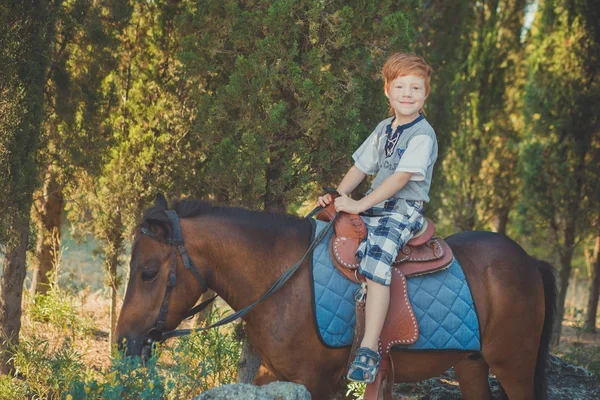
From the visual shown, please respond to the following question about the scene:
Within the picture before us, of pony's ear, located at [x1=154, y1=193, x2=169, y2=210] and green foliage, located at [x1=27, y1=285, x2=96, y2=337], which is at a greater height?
pony's ear, located at [x1=154, y1=193, x2=169, y2=210]

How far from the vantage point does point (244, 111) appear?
18.9ft

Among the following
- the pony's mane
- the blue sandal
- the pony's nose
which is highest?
the pony's mane

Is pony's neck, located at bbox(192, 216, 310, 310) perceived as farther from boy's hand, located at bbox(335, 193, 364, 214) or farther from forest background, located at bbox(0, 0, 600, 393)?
forest background, located at bbox(0, 0, 600, 393)

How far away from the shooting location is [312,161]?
584 cm

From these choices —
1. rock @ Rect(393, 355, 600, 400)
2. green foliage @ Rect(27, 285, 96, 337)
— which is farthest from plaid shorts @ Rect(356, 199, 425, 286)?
green foliage @ Rect(27, 285, 96, 337)

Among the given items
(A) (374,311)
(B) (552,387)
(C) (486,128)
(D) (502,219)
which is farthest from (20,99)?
(D) (502,219)

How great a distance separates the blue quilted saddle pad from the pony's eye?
86 cm

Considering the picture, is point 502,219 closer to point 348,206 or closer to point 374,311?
point 348,206

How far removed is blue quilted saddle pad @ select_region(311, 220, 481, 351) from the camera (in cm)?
365

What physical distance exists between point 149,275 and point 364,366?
124 centimetres

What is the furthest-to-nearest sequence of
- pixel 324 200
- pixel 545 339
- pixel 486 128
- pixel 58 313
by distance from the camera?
pixel 486 128 → pixel 58 313 → pixel 545 339 → pixel 324 200

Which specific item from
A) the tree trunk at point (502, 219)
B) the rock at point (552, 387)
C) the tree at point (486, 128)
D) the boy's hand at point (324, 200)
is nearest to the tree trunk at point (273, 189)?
the boy's hand at point (324, 200)

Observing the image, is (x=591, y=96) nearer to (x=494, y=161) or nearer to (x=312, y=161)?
(x=494, y=161)

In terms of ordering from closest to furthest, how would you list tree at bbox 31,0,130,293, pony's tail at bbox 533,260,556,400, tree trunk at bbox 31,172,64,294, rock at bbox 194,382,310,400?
rock at bbox 194,382,310,400 → pony's tail at bbox 533,260,556,400 → tree at bbox 31,0,130,293 → tree trunk at bbox 31,172,64,294
